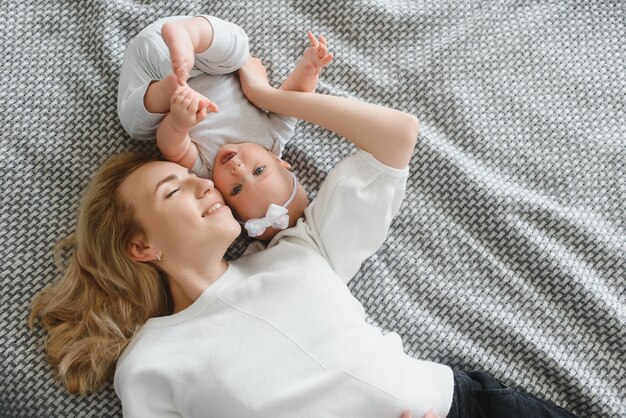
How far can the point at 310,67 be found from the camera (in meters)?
1.19

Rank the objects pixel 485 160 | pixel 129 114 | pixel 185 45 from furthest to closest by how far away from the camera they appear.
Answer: pixel 485 160 → pixel 129 114 → pixel 185 45

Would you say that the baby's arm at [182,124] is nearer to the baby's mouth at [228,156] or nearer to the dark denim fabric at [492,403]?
the baby's mouth at [228,156]

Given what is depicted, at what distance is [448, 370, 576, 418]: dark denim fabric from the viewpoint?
3.74ft

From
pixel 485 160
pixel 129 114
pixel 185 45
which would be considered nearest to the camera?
pixel 185 45

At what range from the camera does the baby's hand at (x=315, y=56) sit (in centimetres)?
116

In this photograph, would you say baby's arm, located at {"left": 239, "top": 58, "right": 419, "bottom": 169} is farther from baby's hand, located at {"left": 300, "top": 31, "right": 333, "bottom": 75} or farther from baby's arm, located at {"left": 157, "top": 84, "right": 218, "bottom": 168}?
baby's arm, located at {"left": 157, "top": 84, "right": 218, "bottom": 168}

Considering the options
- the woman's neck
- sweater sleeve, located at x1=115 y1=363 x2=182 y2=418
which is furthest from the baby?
sweater sleeve, located at x1=115 y1=363 x2=182 y2=418

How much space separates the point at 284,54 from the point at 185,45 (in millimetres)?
345

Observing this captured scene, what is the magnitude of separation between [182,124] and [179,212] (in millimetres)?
154

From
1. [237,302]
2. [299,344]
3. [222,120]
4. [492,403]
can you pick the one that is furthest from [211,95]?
[492,403]

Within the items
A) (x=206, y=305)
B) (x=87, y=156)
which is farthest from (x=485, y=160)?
(x=87, y=156)

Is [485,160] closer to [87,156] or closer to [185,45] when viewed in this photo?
[185,45]

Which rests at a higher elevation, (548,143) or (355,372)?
(548,143)

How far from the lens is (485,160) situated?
132 centimetres
